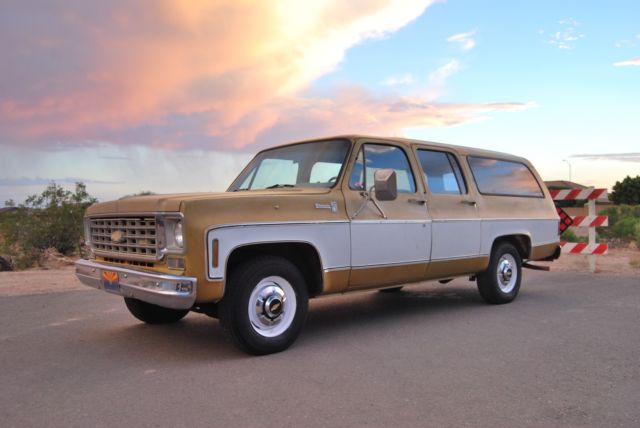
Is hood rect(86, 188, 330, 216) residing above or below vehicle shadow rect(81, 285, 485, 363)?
above

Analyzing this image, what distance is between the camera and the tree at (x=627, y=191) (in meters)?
71.4

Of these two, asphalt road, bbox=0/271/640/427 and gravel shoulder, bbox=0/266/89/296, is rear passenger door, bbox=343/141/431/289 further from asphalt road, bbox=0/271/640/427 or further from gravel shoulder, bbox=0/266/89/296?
gravel shoulder, bbox=0/266/89/296

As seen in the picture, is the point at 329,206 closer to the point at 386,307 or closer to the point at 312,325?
the point at 312,325

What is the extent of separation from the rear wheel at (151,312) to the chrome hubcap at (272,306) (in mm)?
1546

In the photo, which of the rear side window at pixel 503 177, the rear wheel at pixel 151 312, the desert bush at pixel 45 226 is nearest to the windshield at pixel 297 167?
the rear wheel at pixel 151 312

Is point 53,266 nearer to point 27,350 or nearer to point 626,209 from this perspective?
point 27,350

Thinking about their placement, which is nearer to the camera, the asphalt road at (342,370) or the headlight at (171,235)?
the asphalt road at (342,370)

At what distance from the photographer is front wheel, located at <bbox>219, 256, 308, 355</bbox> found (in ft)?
15.5

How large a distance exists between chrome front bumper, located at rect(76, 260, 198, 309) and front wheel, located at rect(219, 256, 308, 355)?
15.5 inches

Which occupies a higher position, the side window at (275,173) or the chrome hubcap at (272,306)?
the side window at (275,173)

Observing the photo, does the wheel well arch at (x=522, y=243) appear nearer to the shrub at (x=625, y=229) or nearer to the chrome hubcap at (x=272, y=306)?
the chrome hubcap at (x=272, y=306)

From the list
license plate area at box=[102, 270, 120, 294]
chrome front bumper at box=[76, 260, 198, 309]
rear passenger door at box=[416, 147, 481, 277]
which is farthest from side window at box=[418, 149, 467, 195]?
license plate area at box=[102, 270, 120, 294]

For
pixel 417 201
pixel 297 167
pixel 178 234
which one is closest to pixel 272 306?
pixel 178 234

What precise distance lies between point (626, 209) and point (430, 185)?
2187 cm
